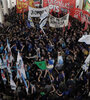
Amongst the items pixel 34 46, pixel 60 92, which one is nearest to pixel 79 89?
pixel 60 92

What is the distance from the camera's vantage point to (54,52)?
10250mm

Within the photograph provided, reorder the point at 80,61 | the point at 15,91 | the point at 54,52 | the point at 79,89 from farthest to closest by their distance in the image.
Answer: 1. the point at 54,52
2. the point at 80,61
3. the point at 79,89
4. the point at 15,91

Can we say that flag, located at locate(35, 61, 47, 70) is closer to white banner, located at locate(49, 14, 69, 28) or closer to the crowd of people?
the crowd of people

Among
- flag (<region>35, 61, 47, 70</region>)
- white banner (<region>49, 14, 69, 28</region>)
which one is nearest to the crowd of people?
flag (<region>35, 61, 47, 70</region>)

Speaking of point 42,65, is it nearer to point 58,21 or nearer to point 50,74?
point 50,74

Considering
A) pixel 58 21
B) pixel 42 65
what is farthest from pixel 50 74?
pixel 58 21

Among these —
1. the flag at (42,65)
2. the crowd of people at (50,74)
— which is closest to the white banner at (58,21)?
the crowd of people at (50,74)

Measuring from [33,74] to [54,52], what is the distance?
8.56 feet

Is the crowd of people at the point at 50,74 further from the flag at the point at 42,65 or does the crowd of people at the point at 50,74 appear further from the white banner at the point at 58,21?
the white banner at the point at 58,21

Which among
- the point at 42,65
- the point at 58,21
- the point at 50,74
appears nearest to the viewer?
the point at 42,65

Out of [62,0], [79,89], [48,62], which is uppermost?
[62,0]

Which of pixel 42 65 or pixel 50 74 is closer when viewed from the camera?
pixel 42 65

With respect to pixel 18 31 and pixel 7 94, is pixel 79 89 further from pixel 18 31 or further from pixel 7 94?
pixel 18 31

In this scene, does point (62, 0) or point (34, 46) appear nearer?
point (34, 46)
